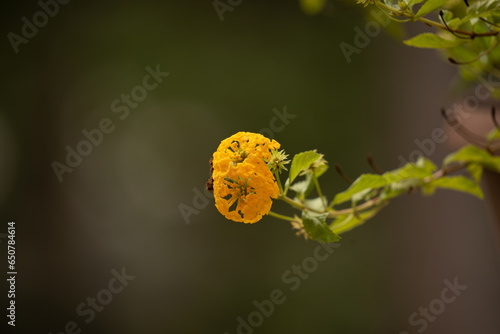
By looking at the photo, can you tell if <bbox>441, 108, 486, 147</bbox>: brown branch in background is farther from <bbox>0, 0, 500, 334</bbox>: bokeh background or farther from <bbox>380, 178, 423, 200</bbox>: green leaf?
<bbox>0, 0, 500, 334</bbox>: bokeh background

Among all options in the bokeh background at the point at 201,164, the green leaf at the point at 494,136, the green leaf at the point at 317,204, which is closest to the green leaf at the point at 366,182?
the green leaf at the point at 317,204

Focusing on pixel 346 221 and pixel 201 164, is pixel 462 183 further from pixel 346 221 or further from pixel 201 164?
pixel 201 164

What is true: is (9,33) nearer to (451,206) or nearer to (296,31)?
(296,31)

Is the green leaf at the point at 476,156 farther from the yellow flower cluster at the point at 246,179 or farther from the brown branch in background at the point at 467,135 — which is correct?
the yellow flower cluster at the point at 246,179

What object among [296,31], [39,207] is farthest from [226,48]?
[39,207]

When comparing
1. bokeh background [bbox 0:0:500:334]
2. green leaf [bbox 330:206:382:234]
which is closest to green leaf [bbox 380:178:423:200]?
green leaf [bbox 330:206:382:234]

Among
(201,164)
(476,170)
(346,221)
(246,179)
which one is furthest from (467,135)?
(201,164)
